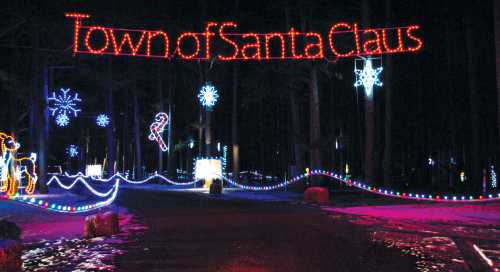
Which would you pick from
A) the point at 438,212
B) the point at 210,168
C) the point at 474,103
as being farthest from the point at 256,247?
the point at 210,168

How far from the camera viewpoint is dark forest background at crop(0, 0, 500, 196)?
114ft

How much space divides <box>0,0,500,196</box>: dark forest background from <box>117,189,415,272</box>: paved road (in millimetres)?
11618

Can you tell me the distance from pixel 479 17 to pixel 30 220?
26420 millimetres

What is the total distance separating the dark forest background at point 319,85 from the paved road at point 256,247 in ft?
38.1

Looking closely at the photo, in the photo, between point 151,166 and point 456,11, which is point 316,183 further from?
point 151,166

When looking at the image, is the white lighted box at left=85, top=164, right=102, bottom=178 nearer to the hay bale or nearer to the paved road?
the paved road

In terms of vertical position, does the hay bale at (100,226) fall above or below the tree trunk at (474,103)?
below

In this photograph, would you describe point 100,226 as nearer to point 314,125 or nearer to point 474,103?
point 314,125

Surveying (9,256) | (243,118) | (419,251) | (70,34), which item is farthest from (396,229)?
(243,118)

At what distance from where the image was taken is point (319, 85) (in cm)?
5200

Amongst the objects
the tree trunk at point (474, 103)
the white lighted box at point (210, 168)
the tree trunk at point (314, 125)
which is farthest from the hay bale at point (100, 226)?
the white lighted box at point (210, 168)

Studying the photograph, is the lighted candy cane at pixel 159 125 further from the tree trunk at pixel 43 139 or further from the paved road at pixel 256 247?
the paved road at pixel 256 247

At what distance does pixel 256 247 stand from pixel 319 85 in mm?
40172

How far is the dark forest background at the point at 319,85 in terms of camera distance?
34.7 meters
